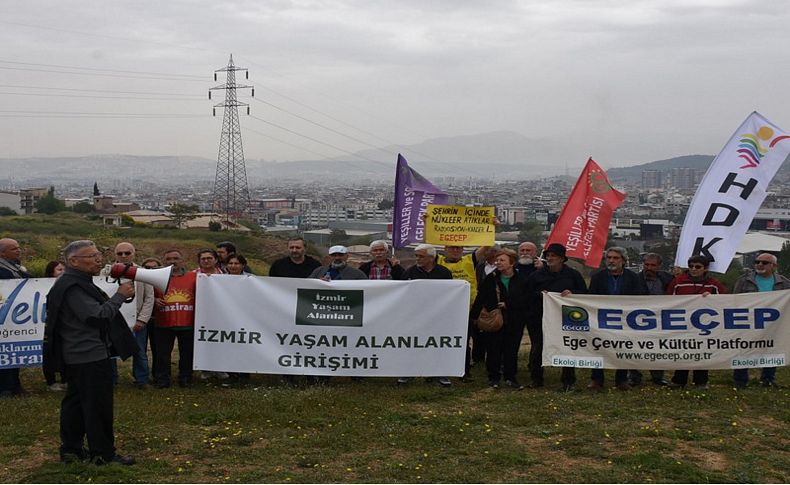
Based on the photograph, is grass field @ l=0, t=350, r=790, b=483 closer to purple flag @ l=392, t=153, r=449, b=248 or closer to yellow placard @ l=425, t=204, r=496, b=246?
yellow placard @ l=425, t=204, r=496, b=246

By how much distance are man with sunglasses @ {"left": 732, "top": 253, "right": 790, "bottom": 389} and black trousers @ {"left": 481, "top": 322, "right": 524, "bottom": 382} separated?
9.81 ft

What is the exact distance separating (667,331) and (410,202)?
527 centimetres

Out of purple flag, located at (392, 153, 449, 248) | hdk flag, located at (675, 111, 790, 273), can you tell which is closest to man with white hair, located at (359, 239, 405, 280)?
purple flag, located at (392, 153, 449, 248)

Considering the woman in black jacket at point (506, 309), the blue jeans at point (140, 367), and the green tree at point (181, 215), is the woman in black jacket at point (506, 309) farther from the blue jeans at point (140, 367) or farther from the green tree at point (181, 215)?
the green tree at point (181, 215)

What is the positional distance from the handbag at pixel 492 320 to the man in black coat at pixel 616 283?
1.31 meters

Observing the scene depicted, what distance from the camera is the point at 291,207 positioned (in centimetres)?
15000

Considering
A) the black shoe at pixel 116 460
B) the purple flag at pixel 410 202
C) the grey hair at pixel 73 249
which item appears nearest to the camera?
the grey hair at pixel 73 249

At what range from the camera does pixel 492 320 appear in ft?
34.2

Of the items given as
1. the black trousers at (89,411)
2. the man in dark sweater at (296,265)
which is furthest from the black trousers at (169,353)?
the black trousers at (89,411)

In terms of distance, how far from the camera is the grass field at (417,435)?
6977 millimetres

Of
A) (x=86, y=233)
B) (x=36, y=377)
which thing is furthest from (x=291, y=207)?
(x=36, y=377)

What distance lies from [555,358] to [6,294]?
7.09 meters

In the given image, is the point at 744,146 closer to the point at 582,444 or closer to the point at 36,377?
the point at 582,444

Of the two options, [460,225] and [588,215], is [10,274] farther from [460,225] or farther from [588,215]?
[588,215]
